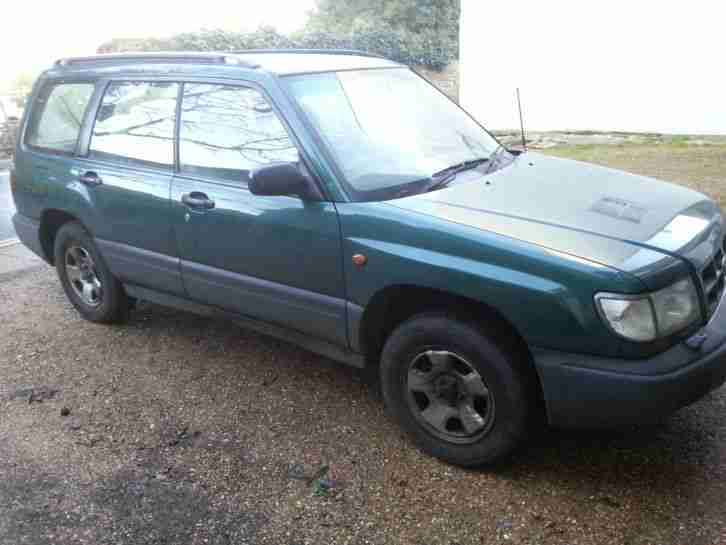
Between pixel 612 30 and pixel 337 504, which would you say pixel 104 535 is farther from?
pixel 612 30

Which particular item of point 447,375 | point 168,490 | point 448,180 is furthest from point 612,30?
point 168,490

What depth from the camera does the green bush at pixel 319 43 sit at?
15406mm

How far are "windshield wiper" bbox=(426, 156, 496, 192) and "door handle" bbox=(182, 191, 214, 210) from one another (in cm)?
119

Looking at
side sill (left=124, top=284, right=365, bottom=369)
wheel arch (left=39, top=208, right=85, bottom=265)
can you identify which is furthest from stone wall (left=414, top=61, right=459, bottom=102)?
side sill (left=124, top=284, right=365, bottom=369)

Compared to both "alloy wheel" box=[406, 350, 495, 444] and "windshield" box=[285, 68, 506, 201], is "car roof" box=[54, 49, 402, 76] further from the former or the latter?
"alloy wheel" box=[406, 350, 495, 444]

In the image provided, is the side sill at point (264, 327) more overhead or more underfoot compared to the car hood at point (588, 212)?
more underfoot

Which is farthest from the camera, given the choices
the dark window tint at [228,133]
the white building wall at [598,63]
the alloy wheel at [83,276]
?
the white building wall at [598,63]

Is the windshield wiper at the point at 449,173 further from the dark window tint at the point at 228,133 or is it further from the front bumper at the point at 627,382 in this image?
the front bumper at the point at 627,382

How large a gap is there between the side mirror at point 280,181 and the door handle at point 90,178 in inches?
62.7

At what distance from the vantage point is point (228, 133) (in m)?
3.66

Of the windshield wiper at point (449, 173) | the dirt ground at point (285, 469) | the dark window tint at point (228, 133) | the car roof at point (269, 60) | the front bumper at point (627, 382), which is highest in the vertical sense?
the car roof at point (269, 60)

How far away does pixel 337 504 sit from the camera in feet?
9.51

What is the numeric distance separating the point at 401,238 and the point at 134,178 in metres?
1.94

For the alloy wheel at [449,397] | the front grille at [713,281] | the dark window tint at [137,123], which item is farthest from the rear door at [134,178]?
the front grille at [713,281]
